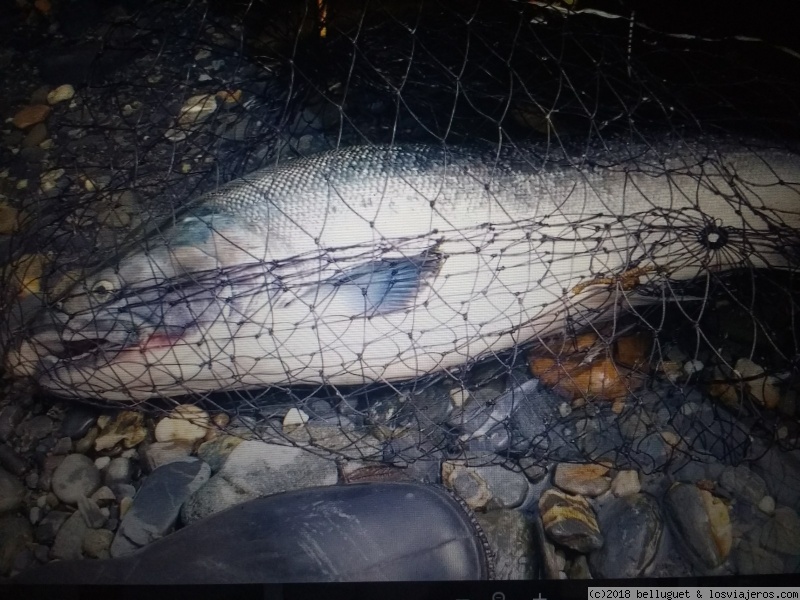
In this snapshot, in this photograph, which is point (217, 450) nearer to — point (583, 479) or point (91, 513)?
point (91, 513)

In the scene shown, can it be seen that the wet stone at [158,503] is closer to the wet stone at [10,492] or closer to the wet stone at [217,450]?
the wet stone at [217,450]

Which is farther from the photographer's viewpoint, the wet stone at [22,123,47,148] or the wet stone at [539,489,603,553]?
the wet stone at [22,123,47,148]

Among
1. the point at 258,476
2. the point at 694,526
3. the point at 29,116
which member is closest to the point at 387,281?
the point at 258,476

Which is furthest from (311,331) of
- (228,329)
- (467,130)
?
(467,130)

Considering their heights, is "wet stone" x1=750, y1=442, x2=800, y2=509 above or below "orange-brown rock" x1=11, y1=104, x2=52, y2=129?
below

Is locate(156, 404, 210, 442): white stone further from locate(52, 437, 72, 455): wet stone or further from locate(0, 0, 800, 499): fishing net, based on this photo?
locate(52, 437, 72, 455): wet stone

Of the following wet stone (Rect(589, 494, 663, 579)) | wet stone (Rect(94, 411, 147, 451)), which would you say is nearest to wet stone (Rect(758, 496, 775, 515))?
wet stone (Rect(589, 494, 663, 579))

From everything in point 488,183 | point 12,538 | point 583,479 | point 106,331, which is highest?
point 488,183
